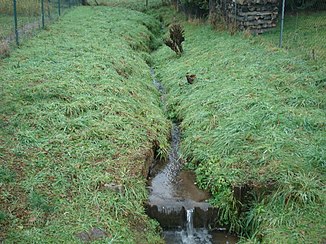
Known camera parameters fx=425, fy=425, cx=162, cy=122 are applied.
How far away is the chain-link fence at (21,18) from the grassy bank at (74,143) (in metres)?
0.72

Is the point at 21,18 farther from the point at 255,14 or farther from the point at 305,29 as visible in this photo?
the point at 305,29

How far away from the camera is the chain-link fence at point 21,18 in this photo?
40.7 ft

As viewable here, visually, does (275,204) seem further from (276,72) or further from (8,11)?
(8,11)

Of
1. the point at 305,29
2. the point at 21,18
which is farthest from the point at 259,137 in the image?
the point at 21,18

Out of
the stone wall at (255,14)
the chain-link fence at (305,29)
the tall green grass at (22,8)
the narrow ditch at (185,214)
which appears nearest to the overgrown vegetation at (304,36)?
the chain-link fence at (305,29)

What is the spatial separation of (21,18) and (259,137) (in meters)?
12.3

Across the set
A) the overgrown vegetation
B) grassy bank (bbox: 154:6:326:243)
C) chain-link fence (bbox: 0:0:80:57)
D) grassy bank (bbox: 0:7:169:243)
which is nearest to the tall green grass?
chain-link fence (bbox: 0:0:80:57)

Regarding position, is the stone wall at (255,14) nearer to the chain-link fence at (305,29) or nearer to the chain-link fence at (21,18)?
the chain-link fence at (305,29)

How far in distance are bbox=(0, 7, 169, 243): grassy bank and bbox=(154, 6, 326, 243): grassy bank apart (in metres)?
0.98

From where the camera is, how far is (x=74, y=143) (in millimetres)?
7098

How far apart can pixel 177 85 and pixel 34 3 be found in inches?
371

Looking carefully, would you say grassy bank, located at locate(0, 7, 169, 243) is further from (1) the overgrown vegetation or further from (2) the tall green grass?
(2) the tall green grass

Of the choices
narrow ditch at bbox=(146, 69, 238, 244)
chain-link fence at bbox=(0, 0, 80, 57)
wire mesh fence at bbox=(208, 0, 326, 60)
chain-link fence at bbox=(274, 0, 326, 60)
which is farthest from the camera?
wire mesh fence at bbox=(208, 0, 326, 60)

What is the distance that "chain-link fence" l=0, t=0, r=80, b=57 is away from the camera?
1241 cm
